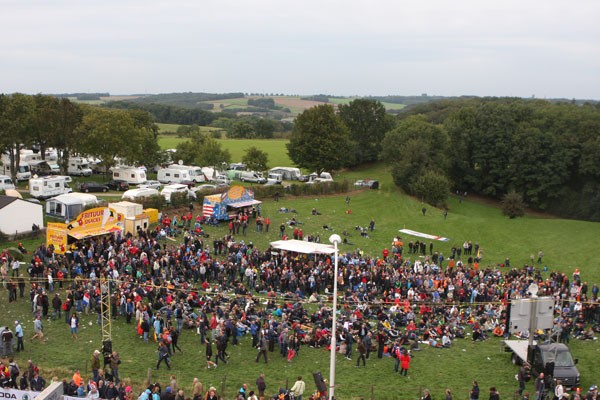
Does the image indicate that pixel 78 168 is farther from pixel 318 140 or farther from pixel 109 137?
pixel 318 140

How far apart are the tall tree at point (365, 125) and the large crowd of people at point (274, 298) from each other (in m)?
47.0

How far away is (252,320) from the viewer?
24.4 meters

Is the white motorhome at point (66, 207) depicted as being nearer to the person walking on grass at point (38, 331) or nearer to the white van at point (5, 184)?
the white van at point (5, 184)

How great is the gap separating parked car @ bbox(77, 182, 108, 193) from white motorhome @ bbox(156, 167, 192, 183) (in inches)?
366

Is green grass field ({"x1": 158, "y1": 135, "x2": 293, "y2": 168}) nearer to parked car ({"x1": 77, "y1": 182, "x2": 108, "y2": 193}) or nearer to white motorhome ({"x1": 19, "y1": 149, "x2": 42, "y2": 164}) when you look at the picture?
white motorhome ({"x1": 19, "y1": 149, "x2": 42, "y2": 164})

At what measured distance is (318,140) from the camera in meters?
69.7

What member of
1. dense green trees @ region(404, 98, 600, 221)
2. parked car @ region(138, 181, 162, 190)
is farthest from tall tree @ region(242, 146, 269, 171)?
dense green trees @ region(404, 98, 600, 221)

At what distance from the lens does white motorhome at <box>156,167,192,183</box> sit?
208 feet

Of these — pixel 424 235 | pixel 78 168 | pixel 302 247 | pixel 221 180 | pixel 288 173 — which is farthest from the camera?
pixel 288 173

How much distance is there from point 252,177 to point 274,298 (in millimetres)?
39863

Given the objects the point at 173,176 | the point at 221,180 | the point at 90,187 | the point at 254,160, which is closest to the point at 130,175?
the point at 90,187

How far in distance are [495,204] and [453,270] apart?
118 feet

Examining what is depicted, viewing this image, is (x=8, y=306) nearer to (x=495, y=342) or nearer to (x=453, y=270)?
(x=495, y=342)

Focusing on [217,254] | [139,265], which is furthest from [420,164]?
[139,265]
